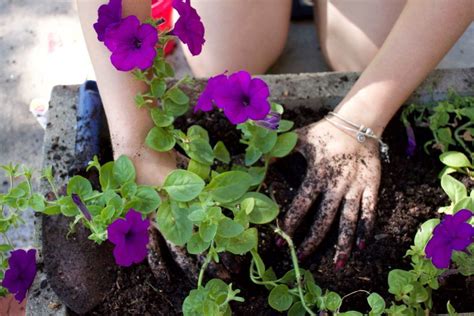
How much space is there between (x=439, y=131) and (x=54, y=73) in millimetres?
1303

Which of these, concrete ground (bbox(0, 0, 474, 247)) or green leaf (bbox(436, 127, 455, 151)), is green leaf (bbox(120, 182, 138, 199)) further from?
concrete ground (bbox(0, 0, 474, 247))

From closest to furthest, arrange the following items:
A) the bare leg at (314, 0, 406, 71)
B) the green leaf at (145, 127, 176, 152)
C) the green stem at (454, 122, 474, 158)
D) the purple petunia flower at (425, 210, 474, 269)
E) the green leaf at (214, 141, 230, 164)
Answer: the purple petunia flower at (425, 210, 474, 269), the green leaf at (145, 127, 176, 152), the green leaf at (214, 141, 230, 164), the green stem at (454, 122, 474, 158), the bare leg at (314, 0, 406, 71)

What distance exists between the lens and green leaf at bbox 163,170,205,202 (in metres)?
1.20

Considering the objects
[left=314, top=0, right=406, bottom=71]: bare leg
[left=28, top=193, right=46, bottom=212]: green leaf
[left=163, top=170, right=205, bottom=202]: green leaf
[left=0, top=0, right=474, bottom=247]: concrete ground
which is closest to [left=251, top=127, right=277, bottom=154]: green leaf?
[left=163, top=170, right=205, bottom=202]: green leaf

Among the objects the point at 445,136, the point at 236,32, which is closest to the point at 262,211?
the point at 445,136

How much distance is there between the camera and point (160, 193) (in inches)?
50.8

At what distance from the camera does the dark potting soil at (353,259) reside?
4.32 ft

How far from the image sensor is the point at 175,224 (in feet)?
3.96

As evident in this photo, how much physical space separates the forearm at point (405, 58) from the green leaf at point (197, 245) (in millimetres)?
495

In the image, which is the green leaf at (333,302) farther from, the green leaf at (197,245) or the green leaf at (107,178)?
the green leaf at (107,178)

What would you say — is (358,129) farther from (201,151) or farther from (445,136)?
(201,151)

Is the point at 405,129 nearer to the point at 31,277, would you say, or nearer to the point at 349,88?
the point at 349,88

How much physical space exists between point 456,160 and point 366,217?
24 cm

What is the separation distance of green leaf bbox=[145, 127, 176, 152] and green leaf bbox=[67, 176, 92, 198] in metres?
0.14
